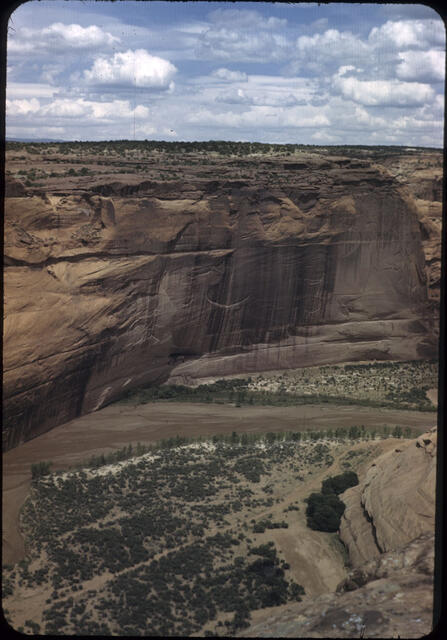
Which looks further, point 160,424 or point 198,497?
point 160,424

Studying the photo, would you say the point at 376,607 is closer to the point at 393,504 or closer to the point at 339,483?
the point at 393,504

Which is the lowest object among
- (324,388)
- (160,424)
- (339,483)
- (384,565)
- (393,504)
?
(339,483)

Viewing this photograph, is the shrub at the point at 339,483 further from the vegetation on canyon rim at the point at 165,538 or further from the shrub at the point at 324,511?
the shrub at the point at 324,511

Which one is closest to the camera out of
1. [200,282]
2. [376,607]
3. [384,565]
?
[376,607]

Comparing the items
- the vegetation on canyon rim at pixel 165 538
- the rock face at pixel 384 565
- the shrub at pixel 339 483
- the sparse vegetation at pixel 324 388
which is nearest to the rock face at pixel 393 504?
the rock face at pixel 384 565

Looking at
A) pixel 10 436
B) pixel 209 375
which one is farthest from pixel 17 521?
pixel 209 375

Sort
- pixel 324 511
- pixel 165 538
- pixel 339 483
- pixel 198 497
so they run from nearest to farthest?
1. pixel 165 538
2. pixel 324 511
3. pixel 198 497
4. pixel 339 483

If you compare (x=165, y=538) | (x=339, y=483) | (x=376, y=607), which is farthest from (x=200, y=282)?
(x=376, y=607)
